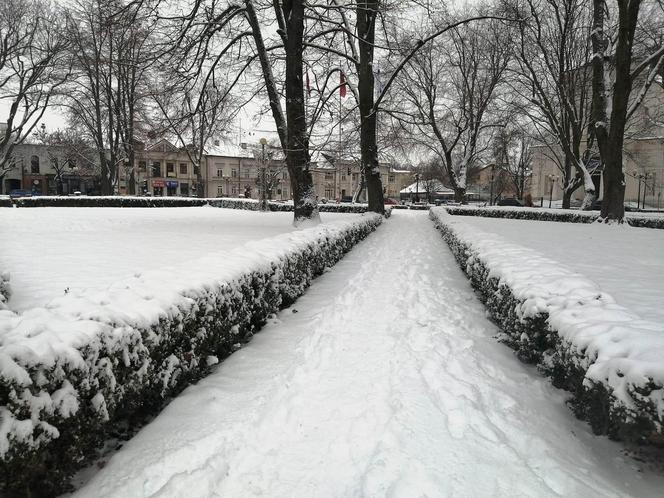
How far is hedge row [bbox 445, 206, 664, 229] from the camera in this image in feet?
51.2

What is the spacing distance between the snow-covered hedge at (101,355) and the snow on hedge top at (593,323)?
2535 millimetres

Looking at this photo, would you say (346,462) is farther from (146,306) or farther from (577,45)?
(577,45)

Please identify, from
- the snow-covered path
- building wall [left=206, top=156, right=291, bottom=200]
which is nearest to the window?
building wall [left=206, top=156, right=291, bottom=200]

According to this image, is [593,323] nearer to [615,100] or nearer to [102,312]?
[102,312]

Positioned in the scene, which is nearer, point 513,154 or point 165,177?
point 513,154

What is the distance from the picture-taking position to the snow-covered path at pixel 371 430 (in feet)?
6.91

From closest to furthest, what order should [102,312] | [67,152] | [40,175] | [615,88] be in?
1. [102,312]
2. [615,88]
3. [67,152]
4. [40,175]

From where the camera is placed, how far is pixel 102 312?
7.55 feet

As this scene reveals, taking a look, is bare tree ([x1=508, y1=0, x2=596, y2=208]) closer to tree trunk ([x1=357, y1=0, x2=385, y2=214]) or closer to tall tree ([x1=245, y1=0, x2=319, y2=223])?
tree trunk ([x1=357, y1=0, x2=385, y2=214])

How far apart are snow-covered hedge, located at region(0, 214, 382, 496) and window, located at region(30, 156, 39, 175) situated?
207 ft

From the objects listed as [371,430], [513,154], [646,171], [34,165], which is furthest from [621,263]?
[34,165]

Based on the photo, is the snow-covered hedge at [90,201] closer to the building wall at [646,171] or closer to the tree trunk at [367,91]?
the tree trunk at [367,91]

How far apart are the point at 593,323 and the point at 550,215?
19021mm

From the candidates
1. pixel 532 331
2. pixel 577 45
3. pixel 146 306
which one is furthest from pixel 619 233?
pixel 146 306
